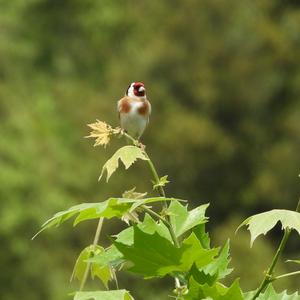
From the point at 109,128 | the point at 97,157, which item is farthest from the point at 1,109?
the point at 109,128

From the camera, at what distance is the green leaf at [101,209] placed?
174 cm

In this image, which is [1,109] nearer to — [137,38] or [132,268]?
[137,38]

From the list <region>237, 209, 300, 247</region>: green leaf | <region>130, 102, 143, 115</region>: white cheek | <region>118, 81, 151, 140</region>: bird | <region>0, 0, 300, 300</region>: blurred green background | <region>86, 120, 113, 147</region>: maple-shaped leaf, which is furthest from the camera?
<region>0, 0, 300, 300</region>: blurred green background

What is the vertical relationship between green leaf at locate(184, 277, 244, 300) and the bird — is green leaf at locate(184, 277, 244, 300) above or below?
above

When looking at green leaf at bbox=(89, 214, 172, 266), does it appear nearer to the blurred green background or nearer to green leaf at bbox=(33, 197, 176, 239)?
green leaf at bbox=(33, 197, 176, 239)

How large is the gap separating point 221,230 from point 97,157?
15.1 feet

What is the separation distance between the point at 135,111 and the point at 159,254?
2.31 m

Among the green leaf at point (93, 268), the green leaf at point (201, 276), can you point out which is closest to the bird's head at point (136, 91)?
the green leaf at point (93, 268)

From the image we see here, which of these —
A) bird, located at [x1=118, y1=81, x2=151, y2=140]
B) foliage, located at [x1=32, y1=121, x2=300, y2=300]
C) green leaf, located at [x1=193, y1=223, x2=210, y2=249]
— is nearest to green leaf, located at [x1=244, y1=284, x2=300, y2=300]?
foliage, located at [x1=32, y1=121, x2=300, y2=300]

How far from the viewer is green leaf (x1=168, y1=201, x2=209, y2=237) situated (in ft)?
6.07

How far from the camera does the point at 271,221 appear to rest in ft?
5.61

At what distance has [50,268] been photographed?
20.6 meters

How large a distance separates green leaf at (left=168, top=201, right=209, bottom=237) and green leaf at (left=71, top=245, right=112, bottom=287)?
13 centimetres

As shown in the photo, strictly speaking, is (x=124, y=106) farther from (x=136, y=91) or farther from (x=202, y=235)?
Result: (x=202, y=235)
